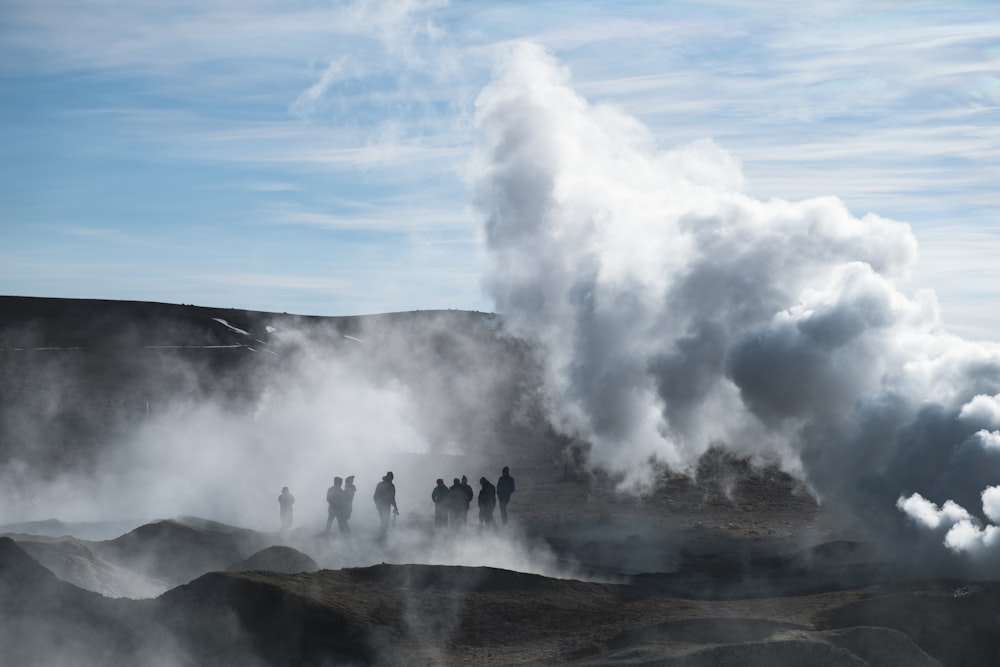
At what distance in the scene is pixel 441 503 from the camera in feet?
82.3

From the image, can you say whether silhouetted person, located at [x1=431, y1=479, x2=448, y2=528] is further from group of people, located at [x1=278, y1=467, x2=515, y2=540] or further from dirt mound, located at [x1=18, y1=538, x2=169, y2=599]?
dirt mound, located at [x1=18, y1=538, x2=169, y2=599]

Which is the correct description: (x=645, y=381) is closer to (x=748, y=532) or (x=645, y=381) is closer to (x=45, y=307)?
(x=748, y=532)

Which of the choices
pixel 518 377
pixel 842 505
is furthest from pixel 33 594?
pixel 518 377

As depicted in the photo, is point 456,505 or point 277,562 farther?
point 456,505

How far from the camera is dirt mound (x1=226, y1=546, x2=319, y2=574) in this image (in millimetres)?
19719

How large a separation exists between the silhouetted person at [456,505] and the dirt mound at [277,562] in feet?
15.6

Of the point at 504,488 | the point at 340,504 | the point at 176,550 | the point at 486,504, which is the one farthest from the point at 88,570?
the point at 504,488

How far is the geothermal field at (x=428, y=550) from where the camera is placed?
1528 centimetres

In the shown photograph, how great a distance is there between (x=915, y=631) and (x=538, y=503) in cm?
1806

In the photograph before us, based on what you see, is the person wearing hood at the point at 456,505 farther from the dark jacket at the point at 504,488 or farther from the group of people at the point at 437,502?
the dark jacket at the point at 504,488

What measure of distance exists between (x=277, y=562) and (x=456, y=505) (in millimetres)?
5638

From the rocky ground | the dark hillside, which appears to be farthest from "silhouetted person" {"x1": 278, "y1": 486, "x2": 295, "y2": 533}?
the dark hillside

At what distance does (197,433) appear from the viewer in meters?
45.1

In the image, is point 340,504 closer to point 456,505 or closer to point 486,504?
point 456,505
